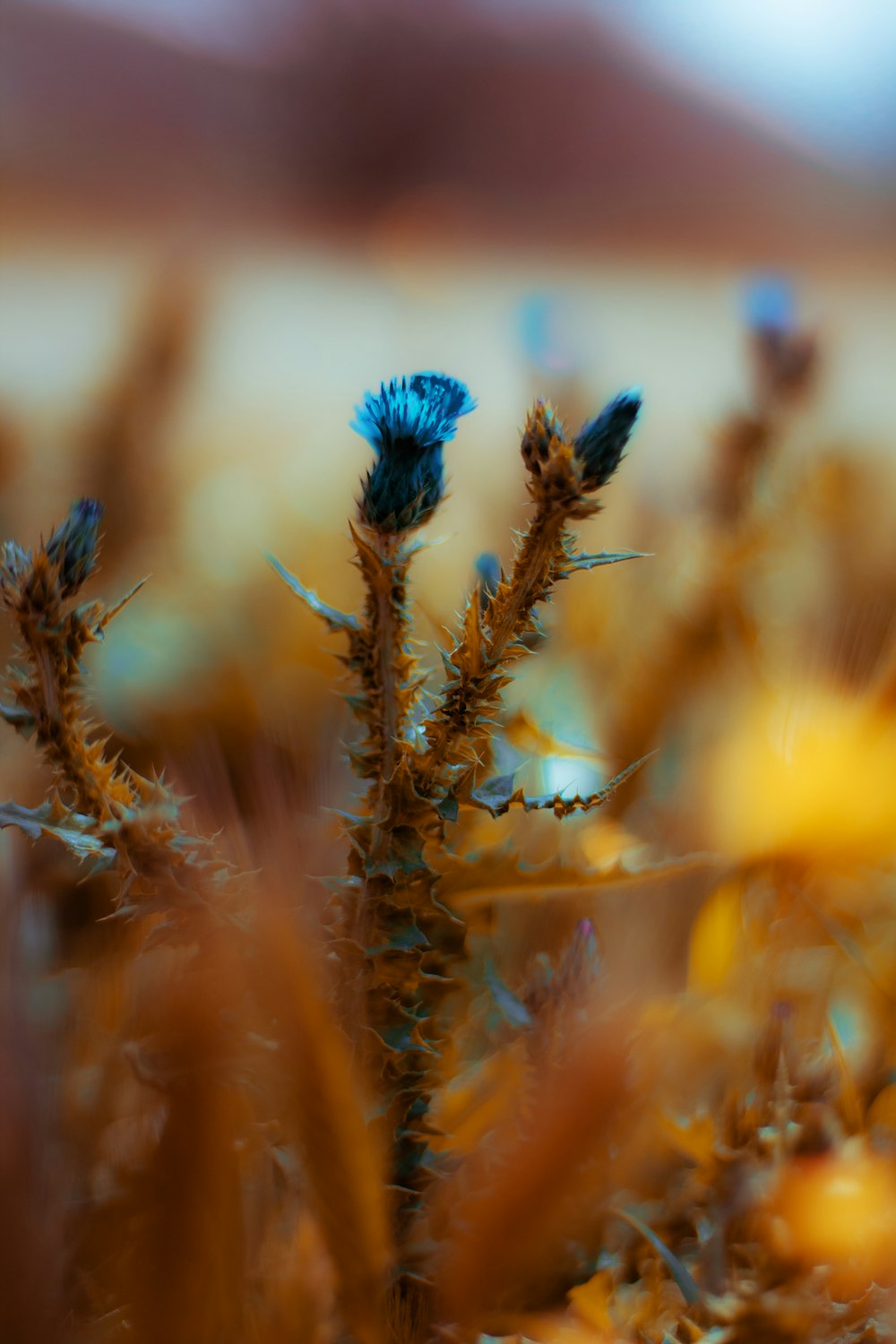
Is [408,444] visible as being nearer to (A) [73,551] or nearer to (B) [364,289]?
(A) [73,551]

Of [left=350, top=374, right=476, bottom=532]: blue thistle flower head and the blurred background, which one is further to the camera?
the blurred background

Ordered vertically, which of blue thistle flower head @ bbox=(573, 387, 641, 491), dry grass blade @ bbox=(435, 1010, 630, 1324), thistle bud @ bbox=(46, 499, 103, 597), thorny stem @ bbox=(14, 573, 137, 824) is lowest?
dry grass blade @ bbox=(435, 1010, 630, 1324)

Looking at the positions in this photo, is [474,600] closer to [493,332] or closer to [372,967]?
[372,967]

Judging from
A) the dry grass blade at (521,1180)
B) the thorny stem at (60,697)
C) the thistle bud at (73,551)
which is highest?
the thistle bud at (73,551)

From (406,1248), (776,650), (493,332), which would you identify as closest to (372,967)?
(406,1248)

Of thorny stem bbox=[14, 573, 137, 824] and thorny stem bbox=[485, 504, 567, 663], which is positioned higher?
thorny stem bbox=[485, 504, 567, 663]
